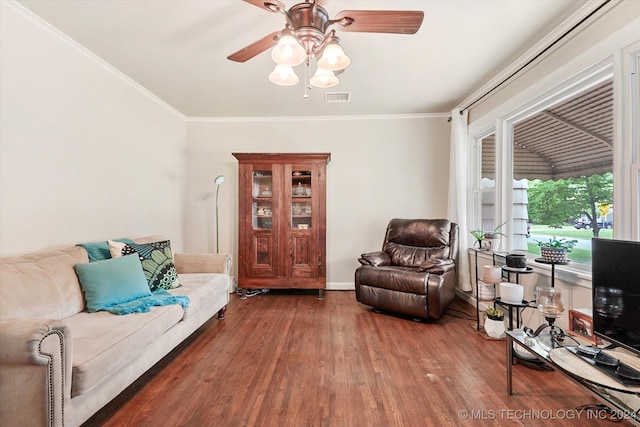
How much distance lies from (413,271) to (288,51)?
8.00 feet

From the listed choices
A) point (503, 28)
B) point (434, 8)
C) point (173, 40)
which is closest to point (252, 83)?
point (173, 40)

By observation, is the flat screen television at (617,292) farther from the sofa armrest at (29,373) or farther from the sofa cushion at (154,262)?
the sofa cushion at (154,262)

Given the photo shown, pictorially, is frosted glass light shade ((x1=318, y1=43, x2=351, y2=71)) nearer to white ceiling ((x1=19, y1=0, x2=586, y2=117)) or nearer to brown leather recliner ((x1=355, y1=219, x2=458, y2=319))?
white ceiling ((x1=19, y1=0, x2=586, y2=117))

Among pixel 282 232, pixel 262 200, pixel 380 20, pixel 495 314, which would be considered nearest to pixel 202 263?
pixel 282 232

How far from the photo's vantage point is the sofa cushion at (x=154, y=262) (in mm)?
2436

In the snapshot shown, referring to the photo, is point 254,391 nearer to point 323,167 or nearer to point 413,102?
point 323,167

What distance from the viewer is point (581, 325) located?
1866 mm

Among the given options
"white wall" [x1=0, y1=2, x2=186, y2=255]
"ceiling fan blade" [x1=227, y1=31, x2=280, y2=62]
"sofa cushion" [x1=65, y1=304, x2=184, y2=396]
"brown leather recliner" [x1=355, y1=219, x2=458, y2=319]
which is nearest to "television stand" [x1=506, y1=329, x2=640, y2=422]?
"brown leather recliner" [x1=355, y1=219, x2=458, y2=319]

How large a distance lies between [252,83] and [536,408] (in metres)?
3.62

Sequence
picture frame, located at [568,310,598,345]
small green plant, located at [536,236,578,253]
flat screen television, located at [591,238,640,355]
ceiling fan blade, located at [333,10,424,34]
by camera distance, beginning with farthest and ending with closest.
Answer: small green plant, located at [536,236,578,253] → picture frame, located at [568,310,598,345] → ceiling fan blade, located at [333,10,424,34] → flat screen television, located at [591,238,640,355]

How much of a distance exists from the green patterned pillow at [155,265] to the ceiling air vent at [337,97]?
256cm

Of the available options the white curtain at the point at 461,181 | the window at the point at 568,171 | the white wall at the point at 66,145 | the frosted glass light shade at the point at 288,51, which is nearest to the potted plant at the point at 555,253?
the window at the point at 568,171

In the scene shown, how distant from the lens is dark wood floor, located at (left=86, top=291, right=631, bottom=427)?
1.60m

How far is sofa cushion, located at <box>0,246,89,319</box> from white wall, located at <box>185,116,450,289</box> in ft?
7.78
